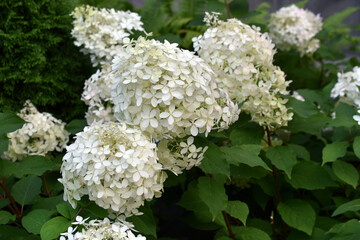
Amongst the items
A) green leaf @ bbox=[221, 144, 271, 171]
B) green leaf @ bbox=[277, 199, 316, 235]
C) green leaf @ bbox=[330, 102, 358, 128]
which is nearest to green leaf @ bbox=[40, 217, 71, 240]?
green leaf @ bbox=[221, 144, 271, 171]

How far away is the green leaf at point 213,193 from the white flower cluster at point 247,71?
0.40m

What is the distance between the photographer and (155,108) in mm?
1491

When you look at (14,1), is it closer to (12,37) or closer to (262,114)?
(12,37)

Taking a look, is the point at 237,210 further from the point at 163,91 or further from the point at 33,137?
the point at 33,137

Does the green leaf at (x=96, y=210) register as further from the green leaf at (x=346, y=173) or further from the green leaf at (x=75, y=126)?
Answer: the green leaf at (x=346, y=173)

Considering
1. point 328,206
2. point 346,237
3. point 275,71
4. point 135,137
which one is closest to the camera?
point 135,137

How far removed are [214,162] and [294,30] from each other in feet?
6.55

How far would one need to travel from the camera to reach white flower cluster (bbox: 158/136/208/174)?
5.04 ft

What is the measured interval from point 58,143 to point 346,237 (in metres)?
1.60

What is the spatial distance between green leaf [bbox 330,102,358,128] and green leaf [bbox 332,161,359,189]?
228 mm

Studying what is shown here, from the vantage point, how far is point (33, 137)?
2252mm

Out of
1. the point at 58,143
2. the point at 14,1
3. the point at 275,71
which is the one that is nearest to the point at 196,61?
the point at 275,71

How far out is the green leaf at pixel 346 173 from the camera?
6.79 ft

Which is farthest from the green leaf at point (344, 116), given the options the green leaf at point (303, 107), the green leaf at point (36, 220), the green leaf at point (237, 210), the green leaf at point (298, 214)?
the green leaf at point (36, 220)
